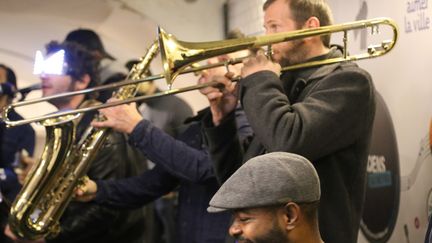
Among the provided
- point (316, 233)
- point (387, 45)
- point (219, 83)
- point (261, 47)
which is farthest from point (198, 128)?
point (316, 233)

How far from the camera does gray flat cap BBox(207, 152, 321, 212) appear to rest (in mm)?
1453

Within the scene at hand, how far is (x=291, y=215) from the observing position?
4.83ft

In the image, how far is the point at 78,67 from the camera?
10.8ft

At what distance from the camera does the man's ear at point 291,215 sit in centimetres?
147

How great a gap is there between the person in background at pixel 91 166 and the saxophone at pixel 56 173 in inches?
3.0

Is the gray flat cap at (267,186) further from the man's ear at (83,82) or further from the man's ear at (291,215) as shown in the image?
the man's ear at (83,82)

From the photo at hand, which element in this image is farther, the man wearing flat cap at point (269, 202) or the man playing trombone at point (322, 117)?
the man playing trombone at point (322, 117)

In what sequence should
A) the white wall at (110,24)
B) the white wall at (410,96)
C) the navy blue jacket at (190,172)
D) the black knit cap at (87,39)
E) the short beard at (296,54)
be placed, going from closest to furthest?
the short beard at (296,54)
the white wall at (410,96)
the navy blue jacket at (190,172)
the black knit cap at (87,39)
the white wall at (110,24)

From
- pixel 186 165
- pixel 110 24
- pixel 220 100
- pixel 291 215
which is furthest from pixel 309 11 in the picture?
pixel 110 24

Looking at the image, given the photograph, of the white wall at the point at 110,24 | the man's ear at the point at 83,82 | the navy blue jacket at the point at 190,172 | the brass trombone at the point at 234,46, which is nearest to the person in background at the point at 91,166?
the man's ear at the point at 83,82

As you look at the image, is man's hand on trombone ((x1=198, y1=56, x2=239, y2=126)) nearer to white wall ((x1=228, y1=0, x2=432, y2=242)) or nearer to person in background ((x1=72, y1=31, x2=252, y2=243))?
person in background ((x1=72, y1=31, x2=252, y2=243))

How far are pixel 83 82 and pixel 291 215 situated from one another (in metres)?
2.03

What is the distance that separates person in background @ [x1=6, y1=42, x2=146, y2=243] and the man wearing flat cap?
1.31 metres

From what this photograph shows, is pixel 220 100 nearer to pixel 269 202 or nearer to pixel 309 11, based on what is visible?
pixel 309 11
